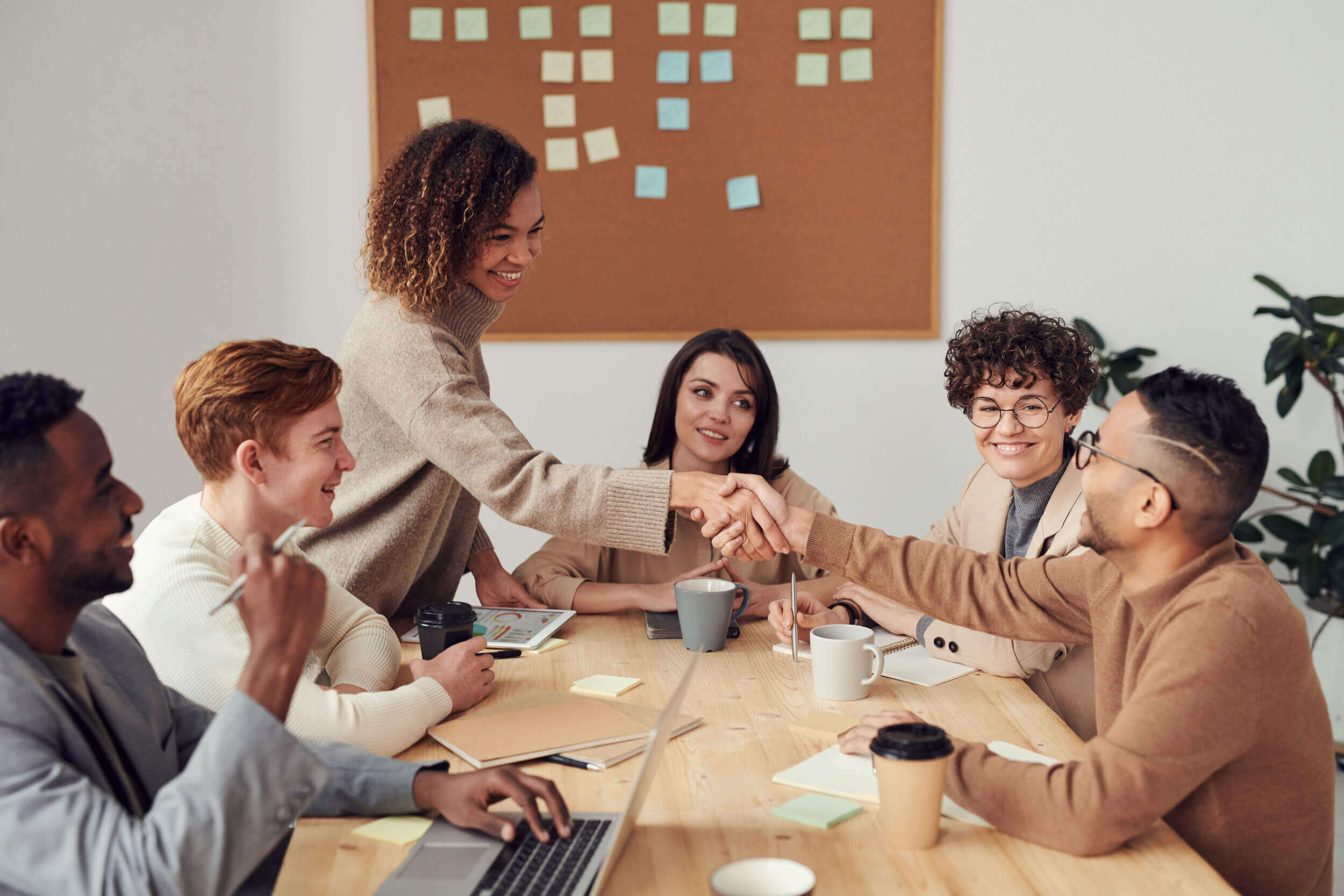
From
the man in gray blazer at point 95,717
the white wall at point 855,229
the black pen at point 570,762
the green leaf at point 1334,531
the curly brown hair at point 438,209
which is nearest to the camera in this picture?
the man in gray blazer at point 95,717

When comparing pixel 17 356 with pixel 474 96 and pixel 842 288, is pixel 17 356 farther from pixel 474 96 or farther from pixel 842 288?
pixel 842 288

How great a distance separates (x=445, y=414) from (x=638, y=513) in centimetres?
35

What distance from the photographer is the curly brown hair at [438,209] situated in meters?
1.77

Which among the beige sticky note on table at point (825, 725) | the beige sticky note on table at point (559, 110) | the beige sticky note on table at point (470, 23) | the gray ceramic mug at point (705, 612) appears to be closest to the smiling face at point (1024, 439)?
the gray ceramic mug at point (705, 612)

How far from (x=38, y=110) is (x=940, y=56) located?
256cm

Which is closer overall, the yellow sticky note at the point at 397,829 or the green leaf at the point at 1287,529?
the yellow sticky note at the point at 397,829

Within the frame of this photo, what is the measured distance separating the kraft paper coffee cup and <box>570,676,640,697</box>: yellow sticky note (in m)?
0.54

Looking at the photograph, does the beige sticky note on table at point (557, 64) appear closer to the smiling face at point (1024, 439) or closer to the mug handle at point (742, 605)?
the smiling face at point (1024, 439)

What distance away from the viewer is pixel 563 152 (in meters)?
3.04

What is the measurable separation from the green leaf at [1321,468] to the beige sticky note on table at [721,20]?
2.00 m

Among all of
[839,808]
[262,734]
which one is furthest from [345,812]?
[839,808]

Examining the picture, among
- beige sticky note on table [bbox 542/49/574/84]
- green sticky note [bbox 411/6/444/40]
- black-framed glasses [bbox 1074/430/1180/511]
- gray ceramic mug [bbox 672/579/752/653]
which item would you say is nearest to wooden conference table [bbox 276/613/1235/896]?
gray ceramic mug [bbox 672/579/752/653]

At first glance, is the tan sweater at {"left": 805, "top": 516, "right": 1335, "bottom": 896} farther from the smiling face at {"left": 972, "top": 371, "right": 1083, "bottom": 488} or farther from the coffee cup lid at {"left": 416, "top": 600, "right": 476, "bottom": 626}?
the coffee cup lid at {"left": 416, "top": 600, "right": 476, "bottom": 626}

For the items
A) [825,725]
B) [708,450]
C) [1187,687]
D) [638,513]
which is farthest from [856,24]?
[1187,687]
